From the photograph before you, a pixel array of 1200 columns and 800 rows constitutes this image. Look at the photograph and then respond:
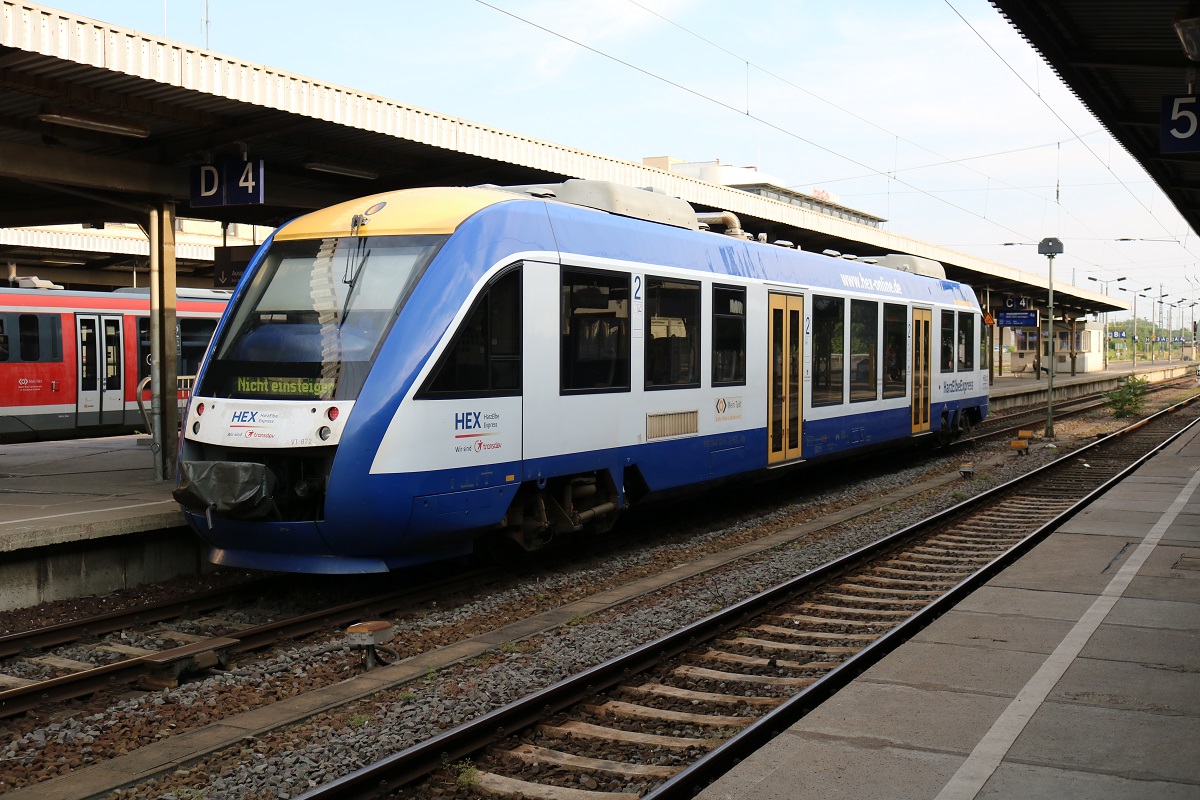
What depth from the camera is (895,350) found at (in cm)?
1695

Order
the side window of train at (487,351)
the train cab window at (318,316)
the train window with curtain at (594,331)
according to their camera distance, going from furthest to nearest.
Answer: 1. the train window with curtain at (594,331)
2. the side window of train at (487,351)
3. the train cab window at (318,316)

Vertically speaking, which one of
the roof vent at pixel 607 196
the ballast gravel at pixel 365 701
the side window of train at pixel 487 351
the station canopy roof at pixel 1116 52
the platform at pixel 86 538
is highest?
the station canopy roof at pixel 1116 52

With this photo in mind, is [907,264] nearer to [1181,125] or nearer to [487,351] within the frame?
[1181,125]

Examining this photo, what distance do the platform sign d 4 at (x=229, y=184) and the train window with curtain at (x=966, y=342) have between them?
43.1 ft

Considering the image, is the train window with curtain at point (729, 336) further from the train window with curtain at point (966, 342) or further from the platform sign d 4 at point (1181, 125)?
the train window with curtain at point (966, 342)

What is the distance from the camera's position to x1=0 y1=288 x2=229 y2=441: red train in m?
20.1

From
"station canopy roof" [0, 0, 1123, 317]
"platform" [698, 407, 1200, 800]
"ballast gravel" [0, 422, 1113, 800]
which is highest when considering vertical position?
"station canopy roof" [0, 0, 1123, 317]

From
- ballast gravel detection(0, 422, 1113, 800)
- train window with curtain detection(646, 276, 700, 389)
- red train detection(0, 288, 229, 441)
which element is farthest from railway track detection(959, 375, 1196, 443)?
red train detection(0, 288, 229, 441)

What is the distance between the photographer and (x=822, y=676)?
6520 millimetres

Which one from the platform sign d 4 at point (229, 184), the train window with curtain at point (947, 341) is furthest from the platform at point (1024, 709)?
the train window with curtain at point (947, 341)

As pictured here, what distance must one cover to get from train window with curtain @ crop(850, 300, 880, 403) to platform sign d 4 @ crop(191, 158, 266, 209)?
7984 millimetres

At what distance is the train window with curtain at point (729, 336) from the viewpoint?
11906 mm

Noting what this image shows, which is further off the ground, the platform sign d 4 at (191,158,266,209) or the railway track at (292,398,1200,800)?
the platform sign d 4 at (191,158,266,209)

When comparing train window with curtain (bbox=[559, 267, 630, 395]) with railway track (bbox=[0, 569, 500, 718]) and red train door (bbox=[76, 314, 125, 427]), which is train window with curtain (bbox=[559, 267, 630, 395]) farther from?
red train door (bbox=[76, 314, 125, 427])
